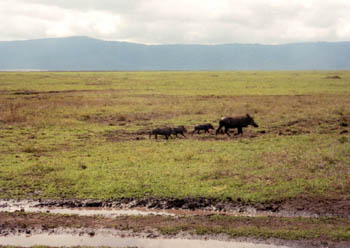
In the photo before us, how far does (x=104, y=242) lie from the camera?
921 centimetres

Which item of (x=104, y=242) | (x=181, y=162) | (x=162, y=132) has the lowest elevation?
(x=104, y=242)

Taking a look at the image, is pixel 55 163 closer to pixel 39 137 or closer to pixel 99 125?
pixel 39 137

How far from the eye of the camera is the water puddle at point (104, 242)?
8.98 meters

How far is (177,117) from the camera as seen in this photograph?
29.3 meters

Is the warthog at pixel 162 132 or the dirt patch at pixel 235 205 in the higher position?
the warthog at pixel 162 132

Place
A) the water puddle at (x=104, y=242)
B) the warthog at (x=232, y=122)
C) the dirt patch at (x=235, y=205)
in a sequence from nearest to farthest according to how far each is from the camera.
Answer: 1. the water puddle at (x=104, y=242)
2. the dirt patch at (x=235, y=205)
3. the warthog at (x=232, y=122)

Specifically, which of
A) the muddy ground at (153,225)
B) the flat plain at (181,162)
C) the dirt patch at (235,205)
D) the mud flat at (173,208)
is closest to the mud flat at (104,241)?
the muddy ground at (153,225)

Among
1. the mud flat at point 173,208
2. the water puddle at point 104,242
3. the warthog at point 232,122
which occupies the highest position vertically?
the warthog at point 232,122

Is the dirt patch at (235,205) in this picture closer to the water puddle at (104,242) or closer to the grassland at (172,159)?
the grassland at (172,159)

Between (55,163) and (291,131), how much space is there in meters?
14.3

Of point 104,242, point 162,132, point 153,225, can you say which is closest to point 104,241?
point 104,242

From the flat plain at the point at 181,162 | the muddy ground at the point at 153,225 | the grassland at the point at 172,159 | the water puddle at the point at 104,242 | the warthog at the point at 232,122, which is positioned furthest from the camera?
the warthog at the point at 232,122

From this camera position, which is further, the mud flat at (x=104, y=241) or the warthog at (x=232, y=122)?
the warthog at (x=232, y=122)

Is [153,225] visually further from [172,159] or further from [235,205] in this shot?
[172,159]
